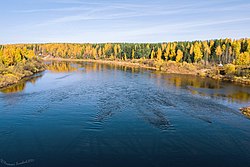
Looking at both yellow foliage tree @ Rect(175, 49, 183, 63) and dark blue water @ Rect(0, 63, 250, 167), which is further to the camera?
yellow foliage tree @ Rect(175, 49, 183, 63)

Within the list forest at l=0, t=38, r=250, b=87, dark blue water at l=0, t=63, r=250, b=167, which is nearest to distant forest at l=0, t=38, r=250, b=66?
forest at l=0, t=38, r=250, b=87

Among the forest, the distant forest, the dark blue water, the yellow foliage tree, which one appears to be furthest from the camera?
the yellow foliage tree

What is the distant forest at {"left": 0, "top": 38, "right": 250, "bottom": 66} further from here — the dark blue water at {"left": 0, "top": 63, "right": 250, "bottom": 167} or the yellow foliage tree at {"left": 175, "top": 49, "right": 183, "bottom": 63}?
the dark blue water at {"left": 0, "top": 63, "right": 250, "bottom": 167}

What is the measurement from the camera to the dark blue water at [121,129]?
19.7m

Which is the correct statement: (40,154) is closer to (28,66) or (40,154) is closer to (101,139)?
(101,139)

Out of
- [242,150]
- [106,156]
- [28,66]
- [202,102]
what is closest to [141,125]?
[106,156]

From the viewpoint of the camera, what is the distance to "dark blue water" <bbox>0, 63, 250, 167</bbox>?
19.7 metres

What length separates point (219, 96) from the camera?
4344cm

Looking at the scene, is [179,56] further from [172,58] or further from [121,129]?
[121,129]

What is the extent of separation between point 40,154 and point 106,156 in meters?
5.25

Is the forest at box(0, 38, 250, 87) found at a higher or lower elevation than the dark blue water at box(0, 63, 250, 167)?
higher

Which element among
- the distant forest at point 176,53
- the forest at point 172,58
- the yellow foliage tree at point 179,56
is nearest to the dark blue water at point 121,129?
the forest at point 172,58

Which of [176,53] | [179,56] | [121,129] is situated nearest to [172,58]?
[176,53]

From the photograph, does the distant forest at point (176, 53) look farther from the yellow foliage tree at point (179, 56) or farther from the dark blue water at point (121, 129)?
the dark blue water at point (121, 129)
